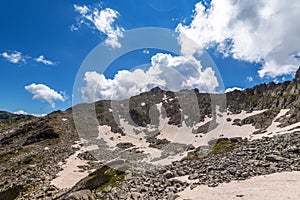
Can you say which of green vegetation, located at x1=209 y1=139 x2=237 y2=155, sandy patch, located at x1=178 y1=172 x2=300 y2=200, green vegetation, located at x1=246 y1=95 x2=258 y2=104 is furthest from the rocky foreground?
green vegetation, located at x1=246 y1=95 x2=258 y2=104

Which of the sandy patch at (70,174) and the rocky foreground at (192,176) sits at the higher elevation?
the sandy patch at (70,174)

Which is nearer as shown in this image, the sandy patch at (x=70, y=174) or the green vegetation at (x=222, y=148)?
the sandy patch at (x=70, y=174)

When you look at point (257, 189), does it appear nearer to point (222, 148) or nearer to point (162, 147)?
point (222, 148)

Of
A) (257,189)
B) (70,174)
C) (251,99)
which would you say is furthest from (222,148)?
(251,99)

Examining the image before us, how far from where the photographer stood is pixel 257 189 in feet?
84.6

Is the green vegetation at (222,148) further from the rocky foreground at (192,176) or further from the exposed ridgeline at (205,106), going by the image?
the exposed ridgeline at (205,106)

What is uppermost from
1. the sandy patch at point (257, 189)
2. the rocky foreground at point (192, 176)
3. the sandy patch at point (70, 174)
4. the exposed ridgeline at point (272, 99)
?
the exposed ridgeline at point (272, 99)

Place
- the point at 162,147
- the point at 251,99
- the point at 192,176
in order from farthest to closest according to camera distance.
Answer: the point at 251,99
the point at 162,147
the point at 192,176

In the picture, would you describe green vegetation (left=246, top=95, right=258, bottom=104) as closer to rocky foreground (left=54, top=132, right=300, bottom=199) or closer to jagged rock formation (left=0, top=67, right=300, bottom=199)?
jagged rock formation (left=0, top=67, right=300, bottom=199)

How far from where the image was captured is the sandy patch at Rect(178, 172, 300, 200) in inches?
929

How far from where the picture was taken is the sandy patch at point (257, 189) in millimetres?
23591

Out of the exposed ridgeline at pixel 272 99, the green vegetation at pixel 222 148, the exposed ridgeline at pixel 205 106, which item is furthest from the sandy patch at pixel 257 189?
the exposed ridgeline at pixel 205 106

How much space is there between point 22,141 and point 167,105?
97.5 m

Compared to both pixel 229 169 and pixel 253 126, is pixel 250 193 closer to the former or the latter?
pixel 229 169
